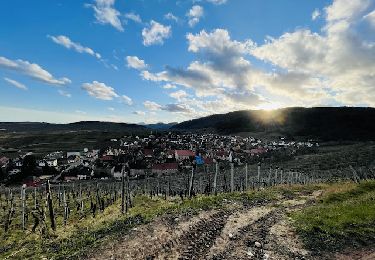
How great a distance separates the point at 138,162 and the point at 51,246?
414 ft

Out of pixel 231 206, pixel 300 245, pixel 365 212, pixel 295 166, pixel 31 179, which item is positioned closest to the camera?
pixel 300 245

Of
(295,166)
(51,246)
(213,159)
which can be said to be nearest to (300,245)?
(51,246)

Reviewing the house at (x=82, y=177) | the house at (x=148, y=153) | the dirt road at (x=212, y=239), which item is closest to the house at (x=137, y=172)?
the house at (x=82, y=177)

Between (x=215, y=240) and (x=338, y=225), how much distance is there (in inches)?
319

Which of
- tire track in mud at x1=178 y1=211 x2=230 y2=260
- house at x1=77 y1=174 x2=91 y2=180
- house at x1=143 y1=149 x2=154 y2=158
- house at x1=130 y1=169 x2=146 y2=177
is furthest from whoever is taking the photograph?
house at x1=143 y1=149 x2=154 y2=158

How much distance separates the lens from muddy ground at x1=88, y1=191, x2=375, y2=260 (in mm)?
15992

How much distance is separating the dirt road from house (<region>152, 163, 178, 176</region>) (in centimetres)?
11536

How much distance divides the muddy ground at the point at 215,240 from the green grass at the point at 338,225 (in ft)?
2.69

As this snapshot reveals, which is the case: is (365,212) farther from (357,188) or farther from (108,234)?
(108,234)

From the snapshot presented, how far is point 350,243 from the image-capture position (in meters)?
18.5

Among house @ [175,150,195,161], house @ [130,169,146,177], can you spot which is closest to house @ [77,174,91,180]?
house @ [130,169,146,177]

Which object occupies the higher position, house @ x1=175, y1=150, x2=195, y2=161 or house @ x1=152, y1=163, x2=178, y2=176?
house @ x1=175, y1=150, x2=195, y2=161

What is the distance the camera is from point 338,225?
68.8 ft

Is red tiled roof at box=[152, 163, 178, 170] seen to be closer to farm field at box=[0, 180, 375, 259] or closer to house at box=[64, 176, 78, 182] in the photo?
house at box=[64, 176, 78, 182]
